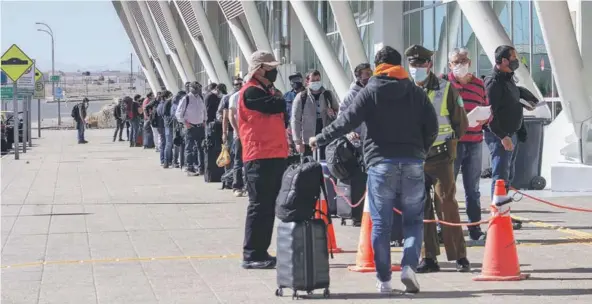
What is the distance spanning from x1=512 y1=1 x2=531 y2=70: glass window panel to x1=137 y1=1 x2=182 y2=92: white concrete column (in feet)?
113

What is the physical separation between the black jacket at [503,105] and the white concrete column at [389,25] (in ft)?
43.9

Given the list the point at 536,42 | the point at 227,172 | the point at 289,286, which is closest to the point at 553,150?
the point at 536,42

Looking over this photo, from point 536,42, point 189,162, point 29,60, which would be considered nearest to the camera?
point 536,42

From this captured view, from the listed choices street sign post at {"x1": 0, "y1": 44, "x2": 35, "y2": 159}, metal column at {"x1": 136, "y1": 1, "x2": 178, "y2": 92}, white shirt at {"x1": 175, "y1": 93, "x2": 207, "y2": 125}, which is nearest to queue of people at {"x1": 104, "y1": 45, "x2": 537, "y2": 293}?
white shirt at {"x1": 175, "y1": 93, "x2": 207, "y2": 125}

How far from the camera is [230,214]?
48.4 ft

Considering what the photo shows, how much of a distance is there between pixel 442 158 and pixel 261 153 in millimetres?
1550

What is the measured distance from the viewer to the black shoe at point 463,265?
30.8 ft

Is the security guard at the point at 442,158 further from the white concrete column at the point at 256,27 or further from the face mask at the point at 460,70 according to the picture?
the white concrete column at the point at 256,27

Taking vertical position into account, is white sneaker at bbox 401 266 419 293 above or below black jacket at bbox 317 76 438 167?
below

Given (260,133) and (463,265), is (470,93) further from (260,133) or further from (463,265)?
(260,133)

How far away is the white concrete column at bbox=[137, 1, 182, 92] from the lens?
2184 inches

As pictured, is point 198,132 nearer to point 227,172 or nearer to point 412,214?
point 227,172

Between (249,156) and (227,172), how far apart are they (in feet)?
30.1

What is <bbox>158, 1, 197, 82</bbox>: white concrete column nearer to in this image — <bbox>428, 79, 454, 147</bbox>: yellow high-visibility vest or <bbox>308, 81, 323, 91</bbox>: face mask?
<bbox>308, 81, 323, 91</bbox>: face mask
